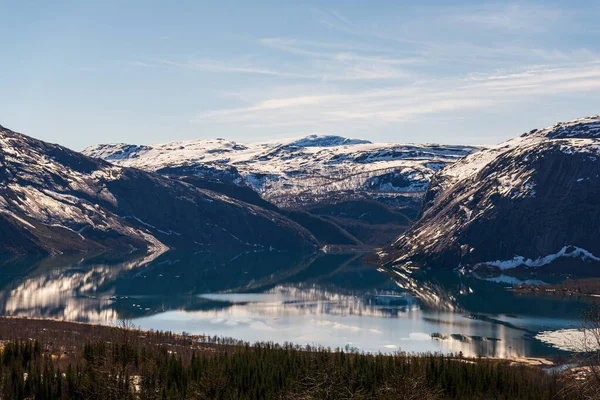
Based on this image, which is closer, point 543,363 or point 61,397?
point 61,397

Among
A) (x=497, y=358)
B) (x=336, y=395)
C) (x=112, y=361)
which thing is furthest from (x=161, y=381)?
(x=497, y=358)

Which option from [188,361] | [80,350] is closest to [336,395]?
[188,361]

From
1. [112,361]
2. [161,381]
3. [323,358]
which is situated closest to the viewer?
[112,361]

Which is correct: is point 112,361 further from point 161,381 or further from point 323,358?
point 323,358

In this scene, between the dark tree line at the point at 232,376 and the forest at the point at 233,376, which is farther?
the dark tree line at the point at 232,376

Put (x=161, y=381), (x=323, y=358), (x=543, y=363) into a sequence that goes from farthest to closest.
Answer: (x=543, y=363), (x=323, y=358), (x=161, y=381)

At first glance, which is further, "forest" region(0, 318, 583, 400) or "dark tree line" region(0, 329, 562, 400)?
"dark tree line" region(0, 329, 562, 400)

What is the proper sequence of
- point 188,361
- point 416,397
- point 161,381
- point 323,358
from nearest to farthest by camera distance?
point 416,397, point 161,381, point 323,358, point 188,361

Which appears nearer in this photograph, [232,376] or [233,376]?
[233,376]

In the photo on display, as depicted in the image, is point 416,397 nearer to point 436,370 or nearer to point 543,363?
point 436,370
